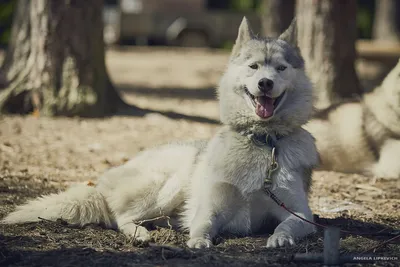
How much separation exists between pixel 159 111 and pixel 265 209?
572cm

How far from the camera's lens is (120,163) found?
25.7ft

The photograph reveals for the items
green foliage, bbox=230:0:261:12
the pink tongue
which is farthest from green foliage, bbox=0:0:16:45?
the pink tongue

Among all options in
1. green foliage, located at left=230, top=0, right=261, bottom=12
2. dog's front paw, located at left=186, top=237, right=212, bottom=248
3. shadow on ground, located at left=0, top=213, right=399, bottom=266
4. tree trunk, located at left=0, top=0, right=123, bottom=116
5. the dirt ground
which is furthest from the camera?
green foliage, located at left=230, top=0, right=261, bottom=12

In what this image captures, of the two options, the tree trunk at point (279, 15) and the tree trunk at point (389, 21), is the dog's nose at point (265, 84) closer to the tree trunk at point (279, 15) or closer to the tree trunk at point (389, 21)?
the tree trunk at point (279, 15)

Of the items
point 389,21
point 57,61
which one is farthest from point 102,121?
point 389,21

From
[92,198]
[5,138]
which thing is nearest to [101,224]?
[92,198]

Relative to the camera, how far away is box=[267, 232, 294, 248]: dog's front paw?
4.78 meters

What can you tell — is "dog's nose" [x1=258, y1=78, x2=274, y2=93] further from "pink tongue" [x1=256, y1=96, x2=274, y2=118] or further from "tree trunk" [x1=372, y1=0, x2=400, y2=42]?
"tree trunk" [x1=372, y1=0, x2=400, y2=42]

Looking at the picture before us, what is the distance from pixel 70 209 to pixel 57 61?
4441mm

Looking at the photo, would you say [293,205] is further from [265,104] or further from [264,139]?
[265,104]

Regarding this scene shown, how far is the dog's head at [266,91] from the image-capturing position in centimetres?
518

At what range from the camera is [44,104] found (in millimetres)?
9555

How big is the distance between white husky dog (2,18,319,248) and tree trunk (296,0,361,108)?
504cm

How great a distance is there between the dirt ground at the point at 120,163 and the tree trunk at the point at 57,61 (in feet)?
0.90
